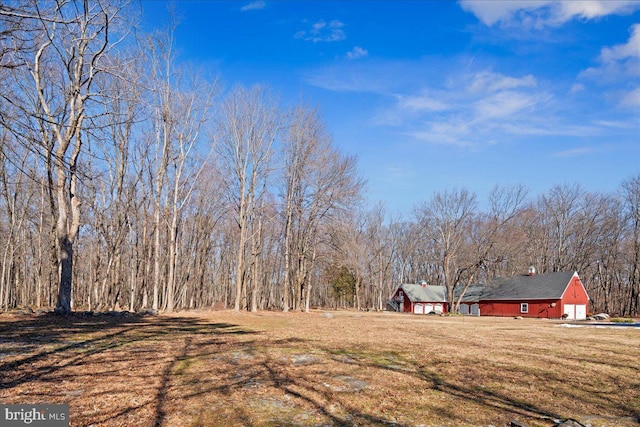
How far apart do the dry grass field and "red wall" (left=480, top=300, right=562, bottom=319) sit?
35532mm

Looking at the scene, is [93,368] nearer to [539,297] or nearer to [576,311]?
[539,297]

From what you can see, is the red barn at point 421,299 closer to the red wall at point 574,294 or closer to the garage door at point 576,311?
the garage door at point 576,311

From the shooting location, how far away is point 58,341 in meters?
9.42

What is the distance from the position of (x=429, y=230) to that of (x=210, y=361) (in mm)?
50830

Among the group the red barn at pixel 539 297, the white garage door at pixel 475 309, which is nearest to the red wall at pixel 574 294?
the red barn at pixel 539 297

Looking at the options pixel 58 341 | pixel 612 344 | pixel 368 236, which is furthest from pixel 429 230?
pixel 58 341

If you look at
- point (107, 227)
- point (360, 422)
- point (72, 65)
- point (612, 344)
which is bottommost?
point (612, 344)

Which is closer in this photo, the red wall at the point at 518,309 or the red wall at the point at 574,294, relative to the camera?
the red wall at the point at 574,294

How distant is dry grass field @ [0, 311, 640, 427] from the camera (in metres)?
5.70

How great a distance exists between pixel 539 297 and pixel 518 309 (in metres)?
3.47

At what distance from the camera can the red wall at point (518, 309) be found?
43.4 metres

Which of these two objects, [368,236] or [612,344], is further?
[368,236]

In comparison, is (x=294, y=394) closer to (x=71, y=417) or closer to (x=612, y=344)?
(x=71, y=417)

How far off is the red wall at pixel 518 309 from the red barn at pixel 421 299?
6964mm
